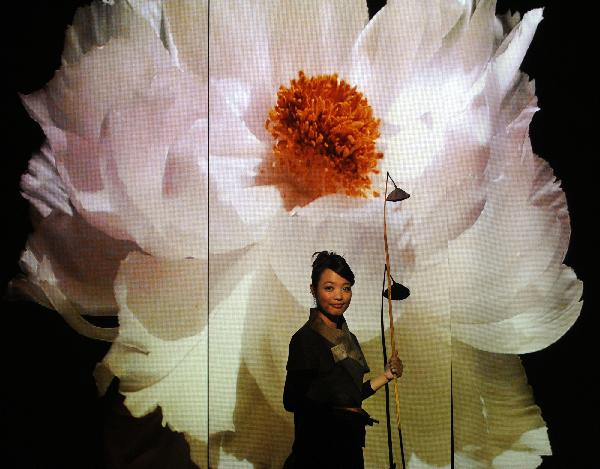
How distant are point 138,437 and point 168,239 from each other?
46 centimetres

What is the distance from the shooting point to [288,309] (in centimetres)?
142

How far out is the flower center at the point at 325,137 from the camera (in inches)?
55.2

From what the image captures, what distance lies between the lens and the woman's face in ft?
4.59

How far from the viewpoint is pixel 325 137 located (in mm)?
1399

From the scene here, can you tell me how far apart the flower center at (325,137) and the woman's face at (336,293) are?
0.19 metres

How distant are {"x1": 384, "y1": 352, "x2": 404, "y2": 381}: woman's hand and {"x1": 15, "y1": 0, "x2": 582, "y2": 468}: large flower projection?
0.07 feet

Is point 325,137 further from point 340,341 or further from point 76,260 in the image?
point 76,260

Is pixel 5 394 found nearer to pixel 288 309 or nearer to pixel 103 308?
pixel 103 308

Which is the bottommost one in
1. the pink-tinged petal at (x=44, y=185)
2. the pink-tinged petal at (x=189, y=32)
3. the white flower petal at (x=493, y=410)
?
the white flower petal at (x=493, y=410)

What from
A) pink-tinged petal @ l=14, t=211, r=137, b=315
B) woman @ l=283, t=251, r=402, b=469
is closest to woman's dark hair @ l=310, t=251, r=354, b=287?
woman @ l=283, t=251, r=402, b=469

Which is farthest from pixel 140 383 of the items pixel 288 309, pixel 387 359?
pixel 387 359

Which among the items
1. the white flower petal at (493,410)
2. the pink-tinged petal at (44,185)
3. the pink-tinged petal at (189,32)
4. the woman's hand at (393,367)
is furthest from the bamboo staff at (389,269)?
the pink-tinged petal at (44,185)

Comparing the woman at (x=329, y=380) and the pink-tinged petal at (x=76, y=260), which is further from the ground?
the pink-tinged petal at (x=76, y=260)

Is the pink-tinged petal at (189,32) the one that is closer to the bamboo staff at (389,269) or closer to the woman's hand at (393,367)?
the bamboo staff at (389,269)
